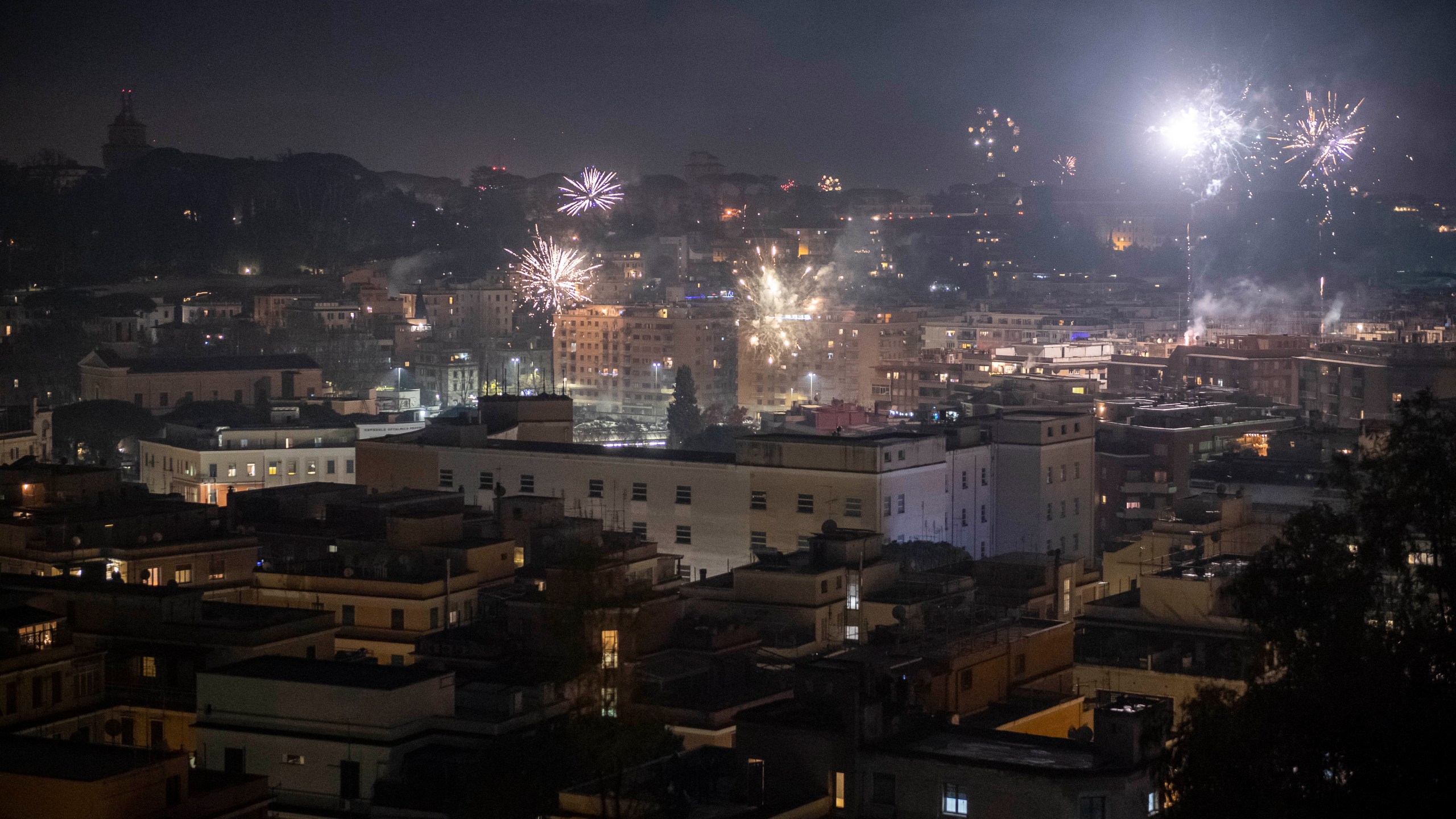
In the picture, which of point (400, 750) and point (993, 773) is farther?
point (400, 750)

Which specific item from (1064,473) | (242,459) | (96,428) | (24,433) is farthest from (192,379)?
(1064,473)

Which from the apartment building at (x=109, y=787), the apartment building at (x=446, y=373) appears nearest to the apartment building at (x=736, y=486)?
the apartment building at (x=109, y=787)

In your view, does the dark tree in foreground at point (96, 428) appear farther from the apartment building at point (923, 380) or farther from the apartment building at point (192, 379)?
the apartment building at point (923, 380)

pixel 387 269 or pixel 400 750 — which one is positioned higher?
pixel 387 269

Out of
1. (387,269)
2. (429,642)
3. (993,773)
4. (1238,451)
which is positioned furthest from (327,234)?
(993,773)

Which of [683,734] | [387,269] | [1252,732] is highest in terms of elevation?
[387,269]

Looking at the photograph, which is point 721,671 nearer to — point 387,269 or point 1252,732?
point 1252,732

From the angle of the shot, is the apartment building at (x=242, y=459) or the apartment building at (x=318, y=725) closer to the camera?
the apartment building at (x=318, y=725)
